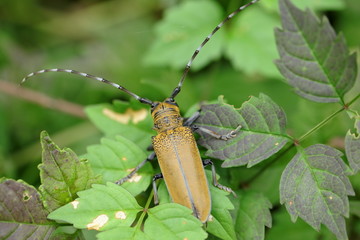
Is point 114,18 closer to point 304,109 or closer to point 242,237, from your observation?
point 304,109

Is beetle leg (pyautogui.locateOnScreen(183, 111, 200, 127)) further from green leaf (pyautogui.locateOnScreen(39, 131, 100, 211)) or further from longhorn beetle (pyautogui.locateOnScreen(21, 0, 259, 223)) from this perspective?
green leaf (pyautogui.locateOnScreen(39, 131, 100, 211))

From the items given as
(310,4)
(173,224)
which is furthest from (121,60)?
(173,224)

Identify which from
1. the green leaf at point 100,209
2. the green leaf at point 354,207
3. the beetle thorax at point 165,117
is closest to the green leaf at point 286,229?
the green leaf at point 354,207

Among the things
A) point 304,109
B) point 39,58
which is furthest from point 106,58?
point 304,109

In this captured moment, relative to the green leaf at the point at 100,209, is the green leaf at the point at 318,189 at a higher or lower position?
lower

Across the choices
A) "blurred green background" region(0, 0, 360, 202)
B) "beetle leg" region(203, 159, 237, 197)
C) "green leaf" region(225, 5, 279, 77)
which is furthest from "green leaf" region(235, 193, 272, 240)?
"green leaf" region(225, 5, 279, 77)

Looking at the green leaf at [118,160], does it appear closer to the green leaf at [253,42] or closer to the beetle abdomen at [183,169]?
the beetle abdomen at [183,169]
